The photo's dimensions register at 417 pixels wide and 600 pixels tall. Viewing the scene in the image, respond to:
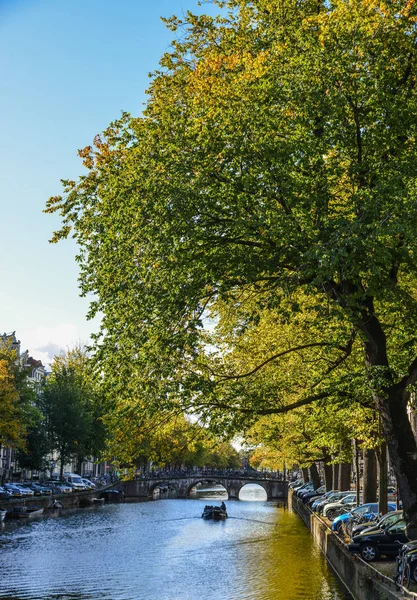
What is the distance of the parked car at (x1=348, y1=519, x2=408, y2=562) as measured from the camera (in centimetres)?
2395

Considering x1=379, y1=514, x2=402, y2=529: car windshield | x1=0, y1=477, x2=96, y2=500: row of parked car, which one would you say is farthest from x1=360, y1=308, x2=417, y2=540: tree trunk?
x1=0, y1=477, x2=96, y2=500: row of parked car

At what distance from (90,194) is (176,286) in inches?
189

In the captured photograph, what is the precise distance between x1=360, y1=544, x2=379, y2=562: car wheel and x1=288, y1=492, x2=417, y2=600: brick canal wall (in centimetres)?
39

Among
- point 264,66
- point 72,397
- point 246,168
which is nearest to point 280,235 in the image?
point 246,168

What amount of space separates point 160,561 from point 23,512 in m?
22.5

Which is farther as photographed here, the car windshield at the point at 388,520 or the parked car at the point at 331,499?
the parked car at the point at 331,499

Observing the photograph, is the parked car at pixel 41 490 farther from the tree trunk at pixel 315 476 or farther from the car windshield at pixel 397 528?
the car windshield at pixel 397 528

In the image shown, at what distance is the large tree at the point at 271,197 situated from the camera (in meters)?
15.9

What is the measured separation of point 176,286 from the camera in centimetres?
1627

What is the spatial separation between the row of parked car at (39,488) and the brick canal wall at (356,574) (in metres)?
32.3

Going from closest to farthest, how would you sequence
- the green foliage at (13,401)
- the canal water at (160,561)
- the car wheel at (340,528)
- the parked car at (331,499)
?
the canal water at (160,561), the car wheel at (340,528), the parked car at (331,499), the green foliage at (13,401)

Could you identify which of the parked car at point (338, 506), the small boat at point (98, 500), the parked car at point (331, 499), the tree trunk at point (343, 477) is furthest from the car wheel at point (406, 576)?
the small boat at point (98, 500)

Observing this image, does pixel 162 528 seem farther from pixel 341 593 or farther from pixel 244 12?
pixel 244 12

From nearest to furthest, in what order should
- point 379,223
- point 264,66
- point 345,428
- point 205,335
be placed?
point 379,223
point 264,66
point 205,335
point 345,428
